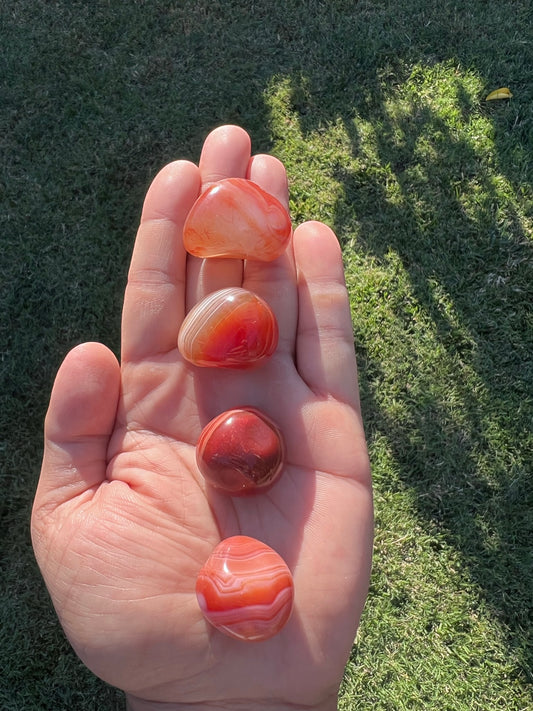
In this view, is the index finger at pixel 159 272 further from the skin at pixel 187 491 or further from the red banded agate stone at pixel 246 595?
the red banded agate stone at pixel 246 595

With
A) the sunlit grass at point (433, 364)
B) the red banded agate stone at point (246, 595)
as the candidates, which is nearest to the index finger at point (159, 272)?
the red banded agate stone at point (246, 595)

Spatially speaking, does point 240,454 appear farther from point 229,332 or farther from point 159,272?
point 159,272

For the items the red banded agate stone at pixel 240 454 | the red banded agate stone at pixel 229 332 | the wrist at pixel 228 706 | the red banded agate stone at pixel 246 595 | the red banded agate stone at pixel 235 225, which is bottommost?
the wrist at pixel 228 706

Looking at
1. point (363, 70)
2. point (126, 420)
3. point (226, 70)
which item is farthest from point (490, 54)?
point (126, 420)

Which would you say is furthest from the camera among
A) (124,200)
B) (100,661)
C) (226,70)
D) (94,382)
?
(226,70)

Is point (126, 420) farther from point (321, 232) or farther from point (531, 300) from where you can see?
point (531, 300)

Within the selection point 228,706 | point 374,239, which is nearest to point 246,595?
point 228,706
